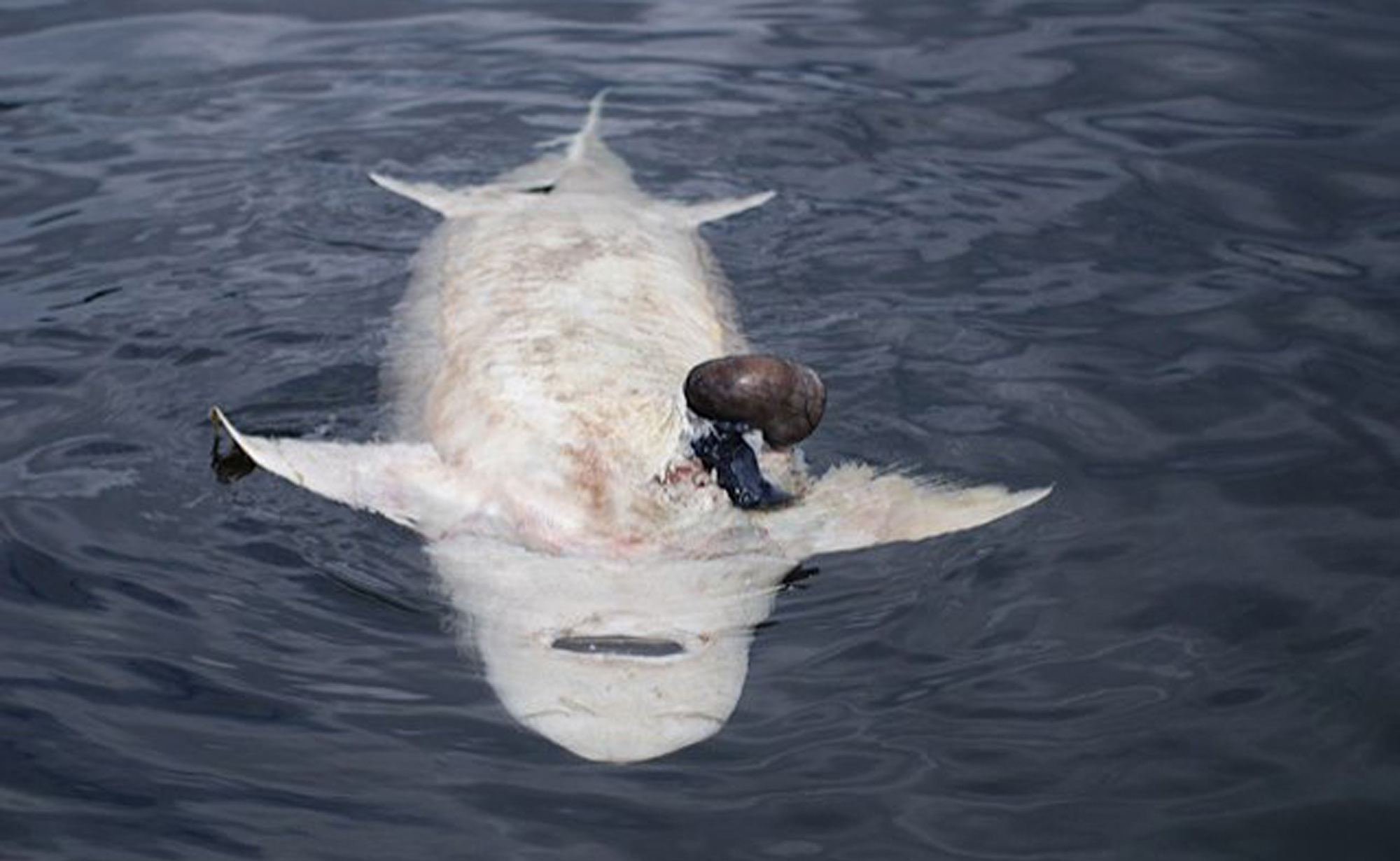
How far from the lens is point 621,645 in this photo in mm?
6523

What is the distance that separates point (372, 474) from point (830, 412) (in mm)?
2013

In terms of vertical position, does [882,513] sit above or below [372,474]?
below

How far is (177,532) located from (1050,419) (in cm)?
348

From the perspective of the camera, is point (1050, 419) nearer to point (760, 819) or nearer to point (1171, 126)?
point (760, 819)

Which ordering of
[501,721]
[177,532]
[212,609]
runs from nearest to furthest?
1. [501,721]
2. [212,609]
3. [177,532]

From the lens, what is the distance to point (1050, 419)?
8.40m

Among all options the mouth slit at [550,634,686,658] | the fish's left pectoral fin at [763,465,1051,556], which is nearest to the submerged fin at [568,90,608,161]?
the fish's left pectoral fin at [763,465,1051,556]

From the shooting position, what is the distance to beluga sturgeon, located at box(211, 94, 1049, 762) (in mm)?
6387

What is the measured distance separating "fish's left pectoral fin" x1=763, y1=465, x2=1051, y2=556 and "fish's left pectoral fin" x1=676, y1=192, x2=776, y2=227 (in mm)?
3213

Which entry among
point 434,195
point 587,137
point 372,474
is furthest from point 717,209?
point 372,474

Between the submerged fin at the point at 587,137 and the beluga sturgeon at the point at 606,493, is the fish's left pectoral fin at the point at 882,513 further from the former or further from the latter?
the submerged fin at the point at 587,137

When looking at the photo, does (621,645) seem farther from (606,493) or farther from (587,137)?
(587,137)

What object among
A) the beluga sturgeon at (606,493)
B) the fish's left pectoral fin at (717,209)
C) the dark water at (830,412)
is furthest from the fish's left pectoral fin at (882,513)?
the fish's left pectoral fin at (717,209)

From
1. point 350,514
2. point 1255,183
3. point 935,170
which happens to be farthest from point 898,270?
point 350,514
